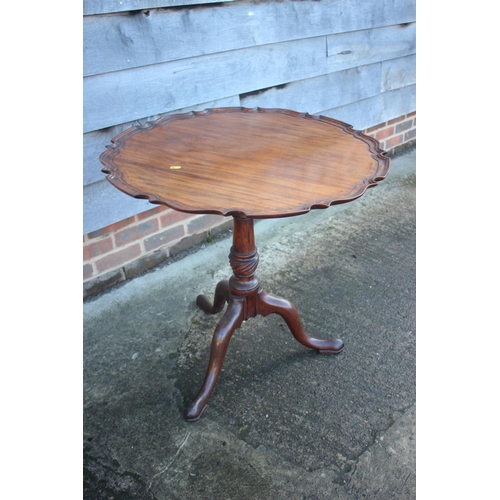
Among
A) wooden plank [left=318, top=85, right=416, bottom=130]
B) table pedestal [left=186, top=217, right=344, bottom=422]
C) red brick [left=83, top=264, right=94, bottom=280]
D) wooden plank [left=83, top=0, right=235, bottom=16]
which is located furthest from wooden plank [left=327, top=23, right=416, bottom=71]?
red brick [left=83, top=264, right=94, bottom=280]

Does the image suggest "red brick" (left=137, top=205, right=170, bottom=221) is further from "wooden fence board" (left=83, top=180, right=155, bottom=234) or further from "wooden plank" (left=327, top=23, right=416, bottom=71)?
"wooden plank" (left=327, top=23, right=416, bottom=71)

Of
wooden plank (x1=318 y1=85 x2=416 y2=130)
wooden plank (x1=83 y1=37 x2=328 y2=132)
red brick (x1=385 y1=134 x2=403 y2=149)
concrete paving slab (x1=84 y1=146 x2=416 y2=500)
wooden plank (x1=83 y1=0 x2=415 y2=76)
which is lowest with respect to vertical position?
concrete paving slab (x1=84 y1=146 x2=416 y2=500)

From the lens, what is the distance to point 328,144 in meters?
1.64

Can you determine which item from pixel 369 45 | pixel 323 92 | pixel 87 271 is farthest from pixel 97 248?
pixel 369 45

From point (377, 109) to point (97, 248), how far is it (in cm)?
212

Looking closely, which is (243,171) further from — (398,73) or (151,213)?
(398,73)

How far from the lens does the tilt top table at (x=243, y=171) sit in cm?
128

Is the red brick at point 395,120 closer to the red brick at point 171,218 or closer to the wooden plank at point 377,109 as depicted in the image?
the wooden plank at point 377,109

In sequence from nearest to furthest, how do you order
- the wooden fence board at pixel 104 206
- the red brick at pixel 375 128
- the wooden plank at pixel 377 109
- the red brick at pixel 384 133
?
the wooden fence board at pixel 104 206 < the wooden plank at pixel 377 109 < the red brick at pixel 375 128 < the red brick at pixel 384 133

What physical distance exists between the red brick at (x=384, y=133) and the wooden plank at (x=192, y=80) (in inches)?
36.9

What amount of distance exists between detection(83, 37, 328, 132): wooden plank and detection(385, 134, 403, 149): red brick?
1.13 metres

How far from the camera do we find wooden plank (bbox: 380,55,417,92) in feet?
10.6

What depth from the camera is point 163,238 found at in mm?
2521

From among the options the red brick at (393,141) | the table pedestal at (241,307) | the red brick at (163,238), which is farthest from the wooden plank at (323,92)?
the table pedestal at (241,307)
